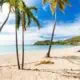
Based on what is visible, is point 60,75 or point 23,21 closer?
point 60,75

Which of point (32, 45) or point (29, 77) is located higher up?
point (29, 77)

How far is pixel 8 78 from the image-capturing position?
75.0ft

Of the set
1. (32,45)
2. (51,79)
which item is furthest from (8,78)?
(32,45)

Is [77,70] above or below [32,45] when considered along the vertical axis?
above

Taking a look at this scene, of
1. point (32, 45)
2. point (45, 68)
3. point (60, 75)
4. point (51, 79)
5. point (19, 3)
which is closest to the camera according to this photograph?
point (51, 79)

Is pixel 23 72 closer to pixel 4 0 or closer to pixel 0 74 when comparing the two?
pixel 0 74

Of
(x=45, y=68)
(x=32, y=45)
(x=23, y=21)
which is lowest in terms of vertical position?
(x=32, y=45)

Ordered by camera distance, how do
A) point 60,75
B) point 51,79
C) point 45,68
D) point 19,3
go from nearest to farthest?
point 51,79
point 60,75
point 19,3
point 45,68

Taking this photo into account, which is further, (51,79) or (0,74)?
(0,74)

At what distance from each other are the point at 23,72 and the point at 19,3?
473cm

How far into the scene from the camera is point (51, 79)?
2217 centimetres

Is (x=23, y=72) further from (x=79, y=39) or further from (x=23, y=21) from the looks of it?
(x=79, y=39)

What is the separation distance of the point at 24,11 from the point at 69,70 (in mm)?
5255

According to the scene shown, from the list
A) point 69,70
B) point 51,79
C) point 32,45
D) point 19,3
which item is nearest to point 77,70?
point 69,70
